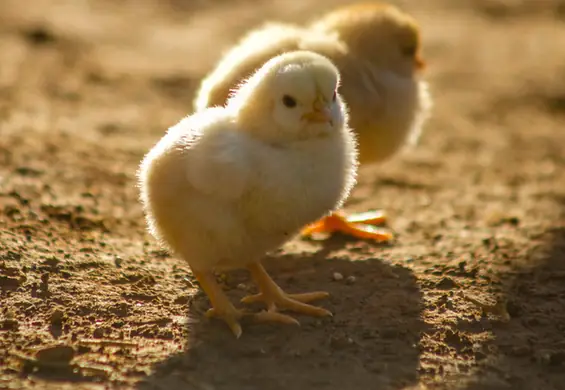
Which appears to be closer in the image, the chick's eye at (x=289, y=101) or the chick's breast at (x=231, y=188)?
the chick's breast at (x=231, y=188)

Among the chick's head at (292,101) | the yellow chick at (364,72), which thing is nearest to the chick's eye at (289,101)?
the chick's head at (292,101)

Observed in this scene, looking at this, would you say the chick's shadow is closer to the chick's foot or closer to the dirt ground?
the dirt ground

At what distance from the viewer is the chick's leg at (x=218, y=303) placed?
368cm

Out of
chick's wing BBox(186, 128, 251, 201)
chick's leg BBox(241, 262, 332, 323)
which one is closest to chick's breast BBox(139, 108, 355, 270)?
chick's wing BBox(186, 128, 251, 201)

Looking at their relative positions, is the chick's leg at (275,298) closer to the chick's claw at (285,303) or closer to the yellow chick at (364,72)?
the chick's claw at (285,303)

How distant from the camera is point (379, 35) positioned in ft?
16.7

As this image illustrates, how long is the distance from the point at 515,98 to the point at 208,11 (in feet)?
13.0

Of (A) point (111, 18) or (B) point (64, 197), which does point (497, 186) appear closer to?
(B) point (64, 197)

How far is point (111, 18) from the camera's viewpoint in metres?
9.25

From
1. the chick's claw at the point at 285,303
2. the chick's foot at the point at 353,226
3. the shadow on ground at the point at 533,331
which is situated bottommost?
the shadow on ground at the point at 533,331

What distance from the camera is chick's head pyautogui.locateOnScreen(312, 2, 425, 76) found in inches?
197

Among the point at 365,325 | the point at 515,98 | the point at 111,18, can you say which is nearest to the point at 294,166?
the point at 365,325

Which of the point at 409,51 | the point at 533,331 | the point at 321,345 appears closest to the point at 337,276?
the point at 321,345

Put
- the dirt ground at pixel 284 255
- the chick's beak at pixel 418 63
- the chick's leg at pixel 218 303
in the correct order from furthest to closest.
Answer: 1. the chick's beak at pixel 418 63
2. the chick's leg at pixel 218 303
3. the dirt ground at pixel 284 255
